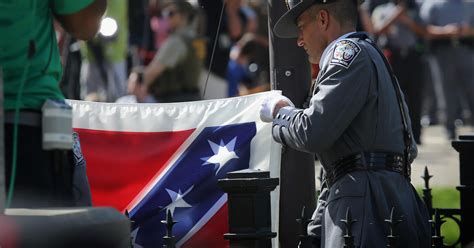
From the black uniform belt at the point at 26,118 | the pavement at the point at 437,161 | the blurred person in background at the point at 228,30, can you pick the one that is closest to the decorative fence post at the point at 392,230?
the black uniform belt at the point at 26,118

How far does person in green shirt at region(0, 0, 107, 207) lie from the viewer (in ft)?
14.1

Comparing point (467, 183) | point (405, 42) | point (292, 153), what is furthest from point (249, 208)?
point (405, 42)

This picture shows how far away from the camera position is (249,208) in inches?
217

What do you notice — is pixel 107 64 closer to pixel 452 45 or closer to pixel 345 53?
pixel 452 45

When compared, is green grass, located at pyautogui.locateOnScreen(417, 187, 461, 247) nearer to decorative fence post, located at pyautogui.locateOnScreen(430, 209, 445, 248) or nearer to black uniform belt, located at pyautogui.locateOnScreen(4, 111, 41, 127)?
decorative fence post, located at pyautogui.locateOnScreen(430, 209, 445, 248)

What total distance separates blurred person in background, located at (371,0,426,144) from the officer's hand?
36.6 feet

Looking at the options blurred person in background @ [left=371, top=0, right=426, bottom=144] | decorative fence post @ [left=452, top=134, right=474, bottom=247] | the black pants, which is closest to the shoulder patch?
the black pants

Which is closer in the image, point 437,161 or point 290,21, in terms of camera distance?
point 290,21

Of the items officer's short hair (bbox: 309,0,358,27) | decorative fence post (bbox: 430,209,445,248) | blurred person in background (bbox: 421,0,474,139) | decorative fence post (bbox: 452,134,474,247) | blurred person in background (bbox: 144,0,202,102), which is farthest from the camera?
blurred person in background (bbox: 421,0,474,139)

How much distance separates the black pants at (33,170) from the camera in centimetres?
428

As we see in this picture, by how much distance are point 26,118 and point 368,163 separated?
1.53m

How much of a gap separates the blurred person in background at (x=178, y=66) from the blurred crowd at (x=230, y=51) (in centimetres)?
1

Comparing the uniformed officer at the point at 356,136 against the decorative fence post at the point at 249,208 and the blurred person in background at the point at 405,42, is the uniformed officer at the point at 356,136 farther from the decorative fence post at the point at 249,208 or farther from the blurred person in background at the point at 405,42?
the blurred person in background at the point at 405,42

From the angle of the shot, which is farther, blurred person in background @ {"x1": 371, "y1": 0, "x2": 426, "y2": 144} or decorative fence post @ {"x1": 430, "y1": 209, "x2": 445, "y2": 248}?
blurred person in background @ {"x1": 371, "y1": 0, "x2": 426, "y2": 144}
